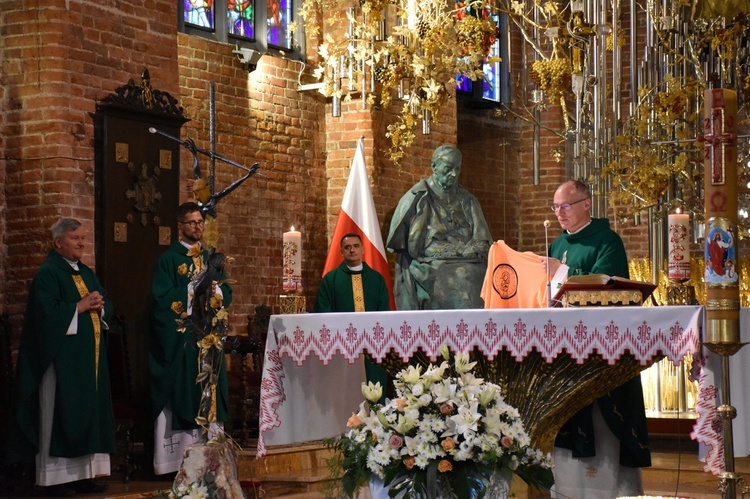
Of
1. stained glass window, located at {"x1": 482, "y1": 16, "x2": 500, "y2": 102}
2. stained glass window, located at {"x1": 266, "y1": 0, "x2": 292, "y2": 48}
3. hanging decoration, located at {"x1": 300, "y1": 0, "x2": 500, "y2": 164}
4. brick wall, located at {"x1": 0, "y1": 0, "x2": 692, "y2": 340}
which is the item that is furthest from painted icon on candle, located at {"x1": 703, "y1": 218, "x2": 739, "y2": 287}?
stained glass window, located at {"x1": 482, "y1": 16, "x2": 500, "y2": 102}

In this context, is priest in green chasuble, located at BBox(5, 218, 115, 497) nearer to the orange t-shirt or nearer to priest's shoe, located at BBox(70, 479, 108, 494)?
priest's shoe, located at BBox(70, 479, 108, 494)

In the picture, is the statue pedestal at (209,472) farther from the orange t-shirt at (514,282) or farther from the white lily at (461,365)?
the orange t-shirt at (514,282)

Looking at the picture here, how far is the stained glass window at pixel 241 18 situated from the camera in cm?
1173

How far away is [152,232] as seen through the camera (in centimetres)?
955

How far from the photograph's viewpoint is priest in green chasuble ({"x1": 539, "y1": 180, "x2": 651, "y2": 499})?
23.6 feet

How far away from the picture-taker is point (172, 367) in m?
8.87

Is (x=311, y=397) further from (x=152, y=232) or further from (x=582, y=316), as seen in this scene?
(x=152, y=232)

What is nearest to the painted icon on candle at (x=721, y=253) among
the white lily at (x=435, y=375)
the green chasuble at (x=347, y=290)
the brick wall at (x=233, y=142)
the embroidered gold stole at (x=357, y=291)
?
the white lily at (x=435, y=375)

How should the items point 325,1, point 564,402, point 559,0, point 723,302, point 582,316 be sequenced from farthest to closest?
1. point 559,0
2. point 325,1
3. point 564,402
4. point 582,316
5. point 723,302

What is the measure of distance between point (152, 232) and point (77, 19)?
1.64 meters

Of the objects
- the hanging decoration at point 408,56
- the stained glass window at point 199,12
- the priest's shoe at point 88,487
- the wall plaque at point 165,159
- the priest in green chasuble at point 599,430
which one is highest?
the stained glass window at point 199,12

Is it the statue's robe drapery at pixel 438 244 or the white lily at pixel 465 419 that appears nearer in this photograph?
the white lily at pixel 465 419

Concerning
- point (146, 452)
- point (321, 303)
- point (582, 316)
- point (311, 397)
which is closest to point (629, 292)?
point (582, 316)

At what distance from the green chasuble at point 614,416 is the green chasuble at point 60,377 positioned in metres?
2.98
